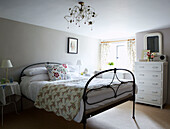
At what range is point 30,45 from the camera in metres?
3.80

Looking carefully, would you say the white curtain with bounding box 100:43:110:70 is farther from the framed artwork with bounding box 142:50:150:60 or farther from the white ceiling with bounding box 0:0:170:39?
the white ceiling with bounding box 0:0:170:39

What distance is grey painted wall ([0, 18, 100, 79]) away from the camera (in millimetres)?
3381

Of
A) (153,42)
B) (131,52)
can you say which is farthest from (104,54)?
(153,42)

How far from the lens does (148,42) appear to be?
14.7ft

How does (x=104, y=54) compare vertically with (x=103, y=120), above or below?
above

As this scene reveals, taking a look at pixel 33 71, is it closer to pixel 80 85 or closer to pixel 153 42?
pixel 80 85

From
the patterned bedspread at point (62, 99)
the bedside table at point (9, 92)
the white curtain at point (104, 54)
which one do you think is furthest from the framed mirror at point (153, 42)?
the bedside table at point (9, 92)

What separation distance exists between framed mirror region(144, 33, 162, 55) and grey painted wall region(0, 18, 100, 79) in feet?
7.61

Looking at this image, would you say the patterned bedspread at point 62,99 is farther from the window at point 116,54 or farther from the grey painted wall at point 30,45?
the window at point 116,54

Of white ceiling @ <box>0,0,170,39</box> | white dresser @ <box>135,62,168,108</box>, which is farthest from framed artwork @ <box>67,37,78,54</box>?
white dresser @ <box>135,62,168,108</box>

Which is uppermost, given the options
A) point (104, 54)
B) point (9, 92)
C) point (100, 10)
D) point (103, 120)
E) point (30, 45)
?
point (100, 10)

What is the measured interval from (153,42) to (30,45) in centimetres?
370

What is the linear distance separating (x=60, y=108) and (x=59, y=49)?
2675 mm

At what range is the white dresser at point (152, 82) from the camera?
380 cm
